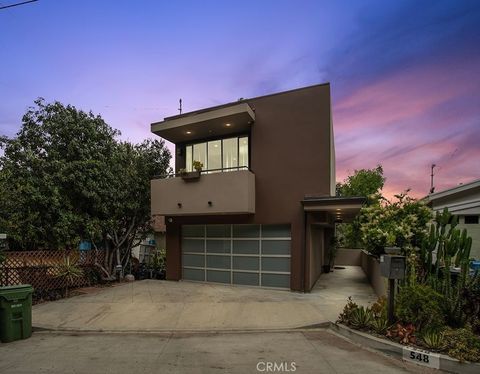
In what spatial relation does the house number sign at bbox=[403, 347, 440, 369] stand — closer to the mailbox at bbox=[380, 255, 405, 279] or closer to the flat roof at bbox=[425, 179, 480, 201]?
the mailbox at bbox=[380, 255, 405, 279]

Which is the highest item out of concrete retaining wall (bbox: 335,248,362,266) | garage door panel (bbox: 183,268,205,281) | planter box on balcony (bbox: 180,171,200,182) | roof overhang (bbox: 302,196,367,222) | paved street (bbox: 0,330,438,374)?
planter box on balcony (bbox: 180,171,200,182)

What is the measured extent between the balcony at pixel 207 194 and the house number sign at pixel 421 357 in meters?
7.47

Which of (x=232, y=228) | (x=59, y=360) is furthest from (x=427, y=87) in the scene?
(x=59, y=360)

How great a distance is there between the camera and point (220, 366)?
568 centimetres

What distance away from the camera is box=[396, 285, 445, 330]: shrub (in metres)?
6.58

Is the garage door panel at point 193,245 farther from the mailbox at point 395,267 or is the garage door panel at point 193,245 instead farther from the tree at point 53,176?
the mailbox at point 395,267

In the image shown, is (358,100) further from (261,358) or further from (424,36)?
(261,358)

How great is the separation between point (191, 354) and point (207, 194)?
755cm

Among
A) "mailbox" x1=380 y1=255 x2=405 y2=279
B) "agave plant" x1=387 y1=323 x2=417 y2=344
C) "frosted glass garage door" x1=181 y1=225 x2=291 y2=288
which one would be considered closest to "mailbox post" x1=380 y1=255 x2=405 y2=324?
"mailbox" x1=380 y1=255 x2=405 y2=279

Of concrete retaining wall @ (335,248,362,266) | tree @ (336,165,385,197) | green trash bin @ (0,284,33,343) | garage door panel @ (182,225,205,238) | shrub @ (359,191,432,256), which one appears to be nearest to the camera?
green trash bin @ (0,284,33,343)

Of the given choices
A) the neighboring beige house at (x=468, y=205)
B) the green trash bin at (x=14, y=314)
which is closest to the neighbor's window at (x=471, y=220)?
the neighboring beige house at (x=468, y=205)

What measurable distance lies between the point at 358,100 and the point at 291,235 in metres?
7.45

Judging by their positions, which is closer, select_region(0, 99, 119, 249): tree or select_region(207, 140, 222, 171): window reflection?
select_region(0, 99, 119, 249): tree

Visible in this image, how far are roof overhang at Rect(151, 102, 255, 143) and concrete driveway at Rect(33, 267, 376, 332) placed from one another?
6737mm
